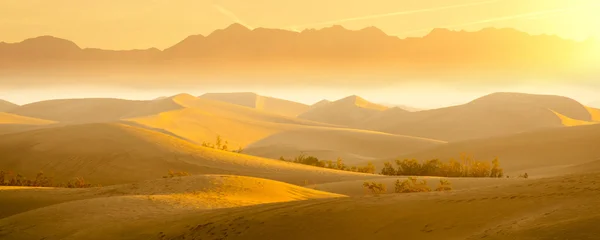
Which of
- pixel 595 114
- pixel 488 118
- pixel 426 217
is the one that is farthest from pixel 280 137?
pixel 426 217

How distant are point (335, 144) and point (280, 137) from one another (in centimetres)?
912

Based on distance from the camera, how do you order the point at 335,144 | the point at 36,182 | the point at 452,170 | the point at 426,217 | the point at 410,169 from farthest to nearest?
the point at 335,144 < the point at 410,169 < the point at 452,170 < the point at 36,182 < the point at 426,217

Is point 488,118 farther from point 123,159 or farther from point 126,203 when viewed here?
point 126,203

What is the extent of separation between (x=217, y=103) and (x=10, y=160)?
320 feet

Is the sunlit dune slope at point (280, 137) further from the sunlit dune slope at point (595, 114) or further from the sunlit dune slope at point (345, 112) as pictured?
the sunlit dune slope at point (595, 114)

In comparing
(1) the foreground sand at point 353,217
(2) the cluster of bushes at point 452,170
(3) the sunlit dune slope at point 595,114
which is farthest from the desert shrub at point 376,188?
(3) the sunlit dune slope at point 595,114

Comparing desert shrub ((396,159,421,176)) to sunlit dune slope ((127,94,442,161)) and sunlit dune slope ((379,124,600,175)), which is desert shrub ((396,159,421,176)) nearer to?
sunlit dune slope ((379,124,600,175))

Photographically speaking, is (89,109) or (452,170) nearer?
(452,170)

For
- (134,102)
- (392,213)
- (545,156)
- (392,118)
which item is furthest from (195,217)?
(134,102)

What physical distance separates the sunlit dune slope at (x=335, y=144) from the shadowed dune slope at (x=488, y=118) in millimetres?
21127

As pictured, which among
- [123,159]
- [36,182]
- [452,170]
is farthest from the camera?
[123,159]

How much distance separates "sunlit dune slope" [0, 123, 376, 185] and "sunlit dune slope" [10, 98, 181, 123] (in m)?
79.8

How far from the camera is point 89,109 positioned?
474 ft

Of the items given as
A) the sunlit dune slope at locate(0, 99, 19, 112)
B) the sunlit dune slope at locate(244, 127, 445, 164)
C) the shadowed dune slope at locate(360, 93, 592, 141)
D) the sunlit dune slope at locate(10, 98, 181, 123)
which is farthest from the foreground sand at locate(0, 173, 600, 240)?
the sunlit dune slope at locate(0, 99, 19, 112)
